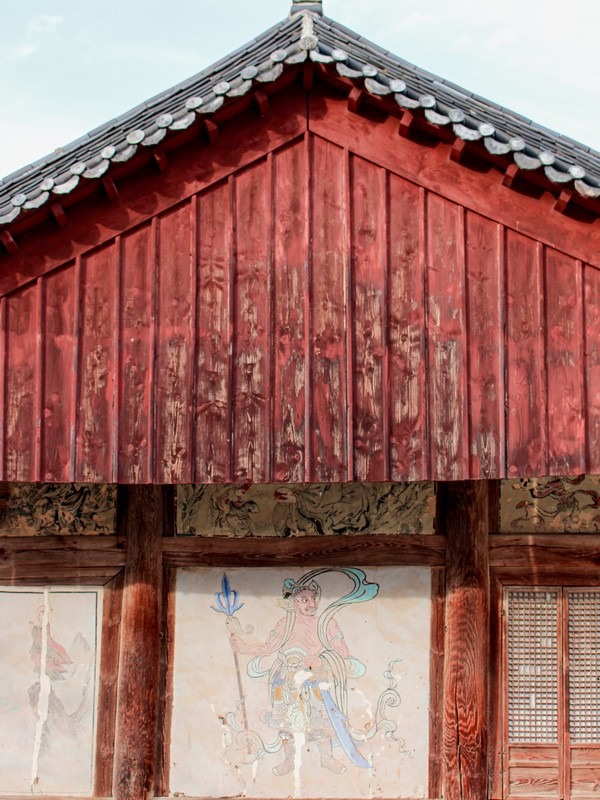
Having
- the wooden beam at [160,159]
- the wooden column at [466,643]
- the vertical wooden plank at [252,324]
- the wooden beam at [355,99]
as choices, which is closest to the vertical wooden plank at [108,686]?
the vertical wooden plank at [252,324]

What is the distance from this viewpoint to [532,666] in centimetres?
789

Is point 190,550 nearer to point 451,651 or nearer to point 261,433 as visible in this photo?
point 261,433

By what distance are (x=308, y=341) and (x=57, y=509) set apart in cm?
249

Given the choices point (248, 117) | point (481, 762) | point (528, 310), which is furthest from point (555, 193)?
point (481, 762)

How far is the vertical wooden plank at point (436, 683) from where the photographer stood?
782 cm

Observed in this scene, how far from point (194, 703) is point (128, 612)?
2.87 ft

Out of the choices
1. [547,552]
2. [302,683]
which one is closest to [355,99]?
[547,552]

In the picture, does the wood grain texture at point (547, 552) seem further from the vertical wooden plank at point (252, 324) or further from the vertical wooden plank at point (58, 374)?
the vertical wooden plank at point (58, 374)

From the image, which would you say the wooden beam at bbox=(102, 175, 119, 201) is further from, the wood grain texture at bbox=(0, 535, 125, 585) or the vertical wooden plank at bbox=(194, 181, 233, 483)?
the wood grain texture at bbox=(0, 535, 125, 585)

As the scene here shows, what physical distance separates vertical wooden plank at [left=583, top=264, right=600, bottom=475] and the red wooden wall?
0.02 m

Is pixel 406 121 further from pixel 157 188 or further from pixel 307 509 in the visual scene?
pixel 307 509

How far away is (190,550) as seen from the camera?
8000mm

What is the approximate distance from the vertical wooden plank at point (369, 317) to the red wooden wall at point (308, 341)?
0.01m

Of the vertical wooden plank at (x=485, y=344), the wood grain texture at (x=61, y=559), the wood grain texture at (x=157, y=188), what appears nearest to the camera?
the vertical wooden plank at (x=485, y=344)
